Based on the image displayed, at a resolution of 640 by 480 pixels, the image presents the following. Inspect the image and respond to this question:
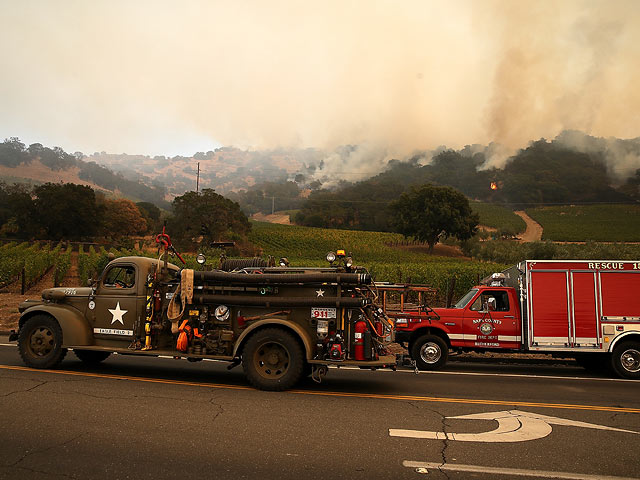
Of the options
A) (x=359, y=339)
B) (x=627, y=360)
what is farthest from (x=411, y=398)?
(x=627, y=360)

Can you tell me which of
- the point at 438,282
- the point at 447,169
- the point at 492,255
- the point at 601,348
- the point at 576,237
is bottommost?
the point at 601,348

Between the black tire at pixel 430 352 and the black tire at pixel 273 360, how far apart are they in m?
4.85

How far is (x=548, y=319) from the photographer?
1171cm

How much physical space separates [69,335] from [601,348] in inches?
455

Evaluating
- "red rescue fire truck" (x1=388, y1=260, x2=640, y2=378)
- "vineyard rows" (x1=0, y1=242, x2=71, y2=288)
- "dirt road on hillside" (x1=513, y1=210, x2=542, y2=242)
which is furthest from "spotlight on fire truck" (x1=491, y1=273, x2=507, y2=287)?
"dirt road on hillside" (x1=513, y1=210, x2=542, y2=242)

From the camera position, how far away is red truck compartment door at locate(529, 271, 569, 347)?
1166cm

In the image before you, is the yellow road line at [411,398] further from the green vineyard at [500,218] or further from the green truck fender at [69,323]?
the green vineyard at [500,218]

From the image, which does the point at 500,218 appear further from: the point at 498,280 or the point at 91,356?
the point at 91,356

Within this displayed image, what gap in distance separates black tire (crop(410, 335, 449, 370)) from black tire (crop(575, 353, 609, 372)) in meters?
3.45

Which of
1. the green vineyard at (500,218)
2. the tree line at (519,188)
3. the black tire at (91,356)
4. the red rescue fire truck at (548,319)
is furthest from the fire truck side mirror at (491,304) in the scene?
the tree line at (519,188)

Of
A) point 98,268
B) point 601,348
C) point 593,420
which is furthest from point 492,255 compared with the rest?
point 593,420

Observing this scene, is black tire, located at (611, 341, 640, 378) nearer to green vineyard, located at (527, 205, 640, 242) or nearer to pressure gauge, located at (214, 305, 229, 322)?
pressure gauge, located at (214, 305, 229, 322)

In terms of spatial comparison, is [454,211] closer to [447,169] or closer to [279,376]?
[279,376]

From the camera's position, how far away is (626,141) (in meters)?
149
